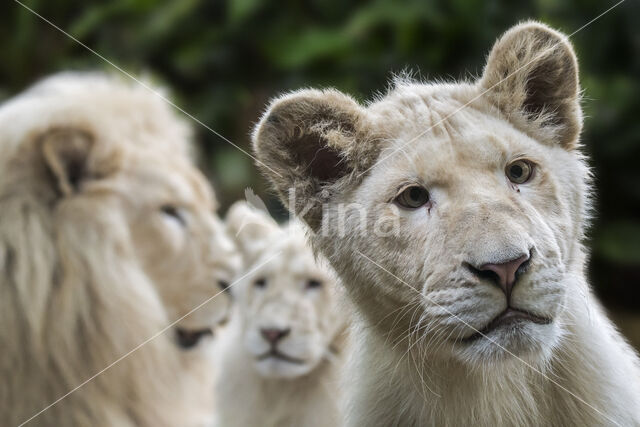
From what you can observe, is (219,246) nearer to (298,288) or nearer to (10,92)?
(298,288)

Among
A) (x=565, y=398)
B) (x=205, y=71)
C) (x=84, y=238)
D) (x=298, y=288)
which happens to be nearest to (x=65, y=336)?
(x=84, y=238)

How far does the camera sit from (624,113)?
4723mm

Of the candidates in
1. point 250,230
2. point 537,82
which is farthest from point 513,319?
point 250,230

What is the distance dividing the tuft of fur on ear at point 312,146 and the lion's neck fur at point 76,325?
0.96 meters

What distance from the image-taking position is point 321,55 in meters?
4.79

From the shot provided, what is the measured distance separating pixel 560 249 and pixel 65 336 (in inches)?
61.9

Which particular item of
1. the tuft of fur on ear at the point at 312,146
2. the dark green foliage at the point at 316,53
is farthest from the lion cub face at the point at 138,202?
the dark green foliage at the point at 316,53

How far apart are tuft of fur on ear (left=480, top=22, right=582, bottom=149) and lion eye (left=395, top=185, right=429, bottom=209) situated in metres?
0.31

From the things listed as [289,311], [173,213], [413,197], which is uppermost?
[173,213]

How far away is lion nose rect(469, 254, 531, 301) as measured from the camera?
→ 1591 millimetres

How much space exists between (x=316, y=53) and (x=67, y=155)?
2368mm

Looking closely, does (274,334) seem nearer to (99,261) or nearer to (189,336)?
(189,336)

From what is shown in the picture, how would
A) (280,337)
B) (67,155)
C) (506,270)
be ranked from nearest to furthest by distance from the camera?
(506,270) < (280,337) < (67,155)

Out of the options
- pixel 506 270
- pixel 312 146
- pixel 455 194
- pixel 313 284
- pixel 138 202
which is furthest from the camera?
pixel 138 202
